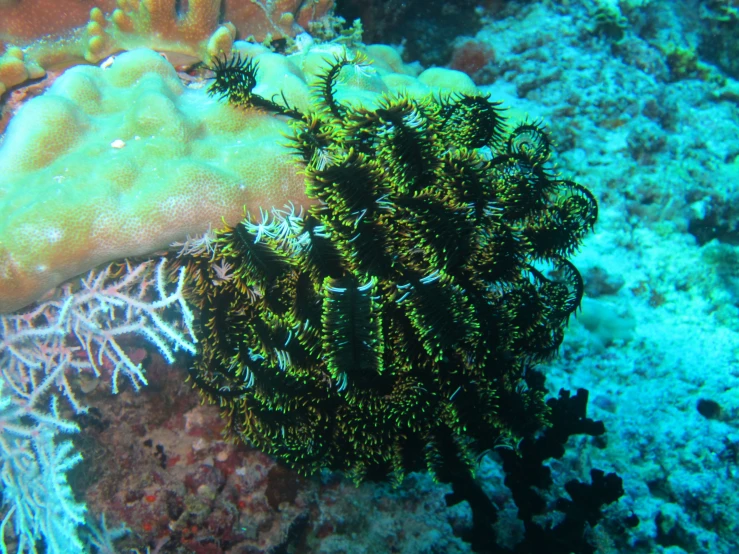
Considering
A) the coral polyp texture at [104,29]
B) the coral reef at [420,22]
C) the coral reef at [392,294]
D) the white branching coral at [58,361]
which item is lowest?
the white branching coral at [58,361]

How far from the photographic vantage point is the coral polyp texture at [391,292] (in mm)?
2332

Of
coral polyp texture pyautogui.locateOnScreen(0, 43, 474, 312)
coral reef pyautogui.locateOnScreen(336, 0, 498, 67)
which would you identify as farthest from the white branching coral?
coral reef pyautogui.locateOnScreen(336, 0, 498, 67)

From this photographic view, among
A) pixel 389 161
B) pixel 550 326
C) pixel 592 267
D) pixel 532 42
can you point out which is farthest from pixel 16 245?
pixel 532 42

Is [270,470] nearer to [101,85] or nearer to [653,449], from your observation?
[101,85]

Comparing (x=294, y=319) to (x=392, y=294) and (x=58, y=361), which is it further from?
(x=58, y=361)

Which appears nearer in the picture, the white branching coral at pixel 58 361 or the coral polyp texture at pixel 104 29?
the white branching coral at pixel 58 361

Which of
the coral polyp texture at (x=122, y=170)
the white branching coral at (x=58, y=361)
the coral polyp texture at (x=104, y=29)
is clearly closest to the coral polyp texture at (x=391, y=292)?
the coral polyp texture at (x=122, y=170)

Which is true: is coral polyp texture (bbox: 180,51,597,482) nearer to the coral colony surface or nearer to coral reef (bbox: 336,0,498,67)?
the coral colony surface

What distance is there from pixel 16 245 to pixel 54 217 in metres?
0.27

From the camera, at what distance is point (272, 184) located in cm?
294

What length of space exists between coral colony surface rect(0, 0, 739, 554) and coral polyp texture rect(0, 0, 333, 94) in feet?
0.07

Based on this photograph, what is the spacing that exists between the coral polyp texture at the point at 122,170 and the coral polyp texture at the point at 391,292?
0.23 m

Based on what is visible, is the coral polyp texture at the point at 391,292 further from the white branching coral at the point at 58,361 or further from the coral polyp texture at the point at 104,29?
the coral polyp texture at the point at 104,29

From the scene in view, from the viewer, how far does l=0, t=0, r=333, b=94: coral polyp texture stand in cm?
345
